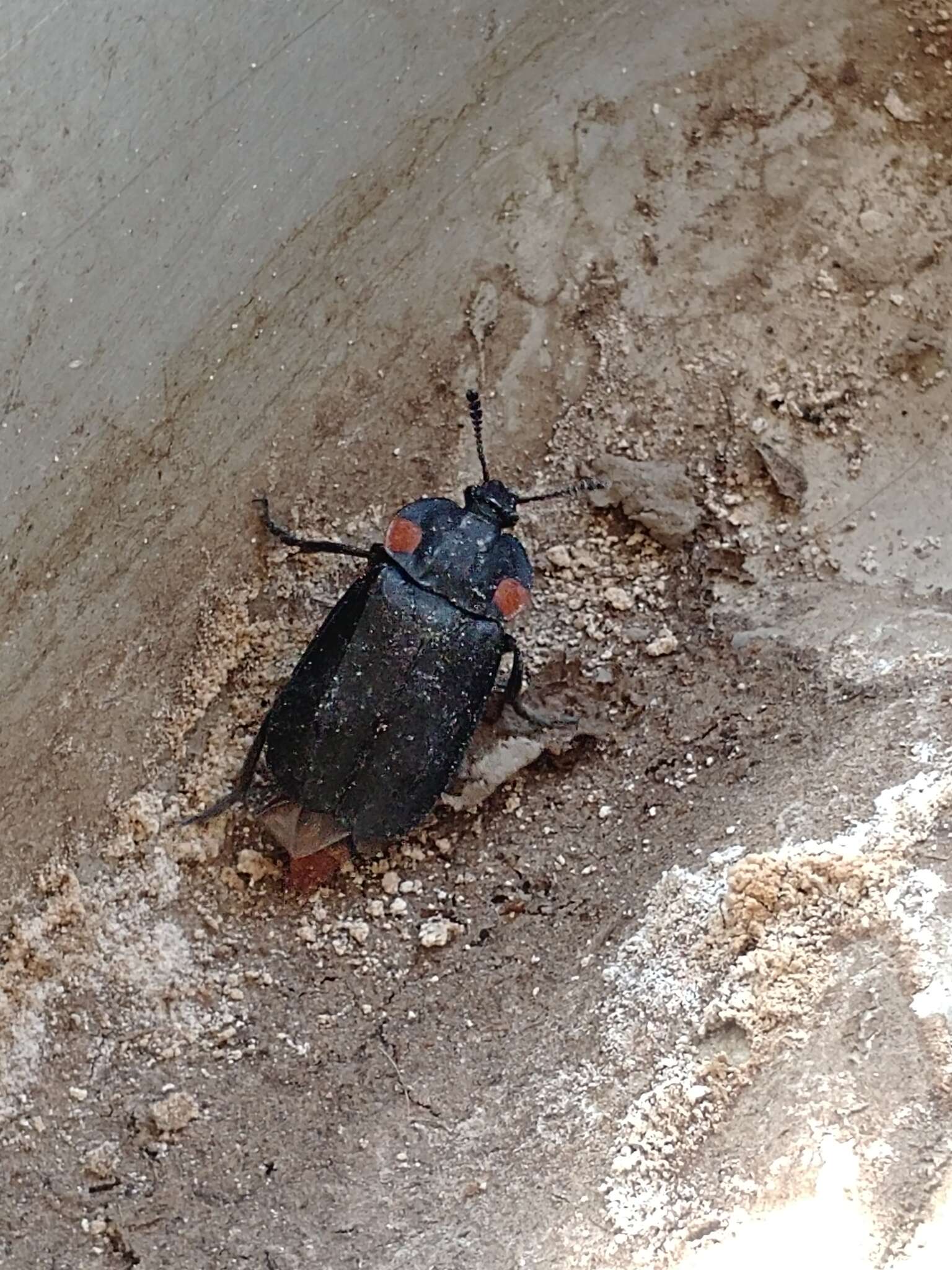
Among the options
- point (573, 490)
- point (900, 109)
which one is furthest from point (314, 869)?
point (900, 109)

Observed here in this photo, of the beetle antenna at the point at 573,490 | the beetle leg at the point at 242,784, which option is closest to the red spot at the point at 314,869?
the beetle leg at the point at 242,784

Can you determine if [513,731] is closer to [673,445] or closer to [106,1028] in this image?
[673,445]

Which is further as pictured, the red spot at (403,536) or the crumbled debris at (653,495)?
the crumbled debris at (653,495)

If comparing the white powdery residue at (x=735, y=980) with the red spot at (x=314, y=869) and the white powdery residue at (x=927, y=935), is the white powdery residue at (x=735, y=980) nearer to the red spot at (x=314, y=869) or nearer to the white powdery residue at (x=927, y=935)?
the white powdery residue at (x=927, y=935)

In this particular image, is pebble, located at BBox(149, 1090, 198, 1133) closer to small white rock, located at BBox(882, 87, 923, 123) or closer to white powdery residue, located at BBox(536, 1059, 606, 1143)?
white powdery residue, located at BBox(536, 1059, 606, 1143)

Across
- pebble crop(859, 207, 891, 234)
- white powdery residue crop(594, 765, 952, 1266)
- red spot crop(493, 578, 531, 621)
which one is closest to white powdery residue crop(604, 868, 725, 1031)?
white powdery residue crop(594, 765, 952, 1266)

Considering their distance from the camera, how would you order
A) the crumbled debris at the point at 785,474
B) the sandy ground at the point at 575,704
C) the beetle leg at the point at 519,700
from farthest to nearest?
the crumbled debris at the point at 785,474, the beetle leg at the point at 519,700, the sandy ground at the point at 575,704

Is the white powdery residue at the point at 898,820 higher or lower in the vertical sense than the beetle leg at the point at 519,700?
lower

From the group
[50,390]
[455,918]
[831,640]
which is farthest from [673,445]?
[50,390]
